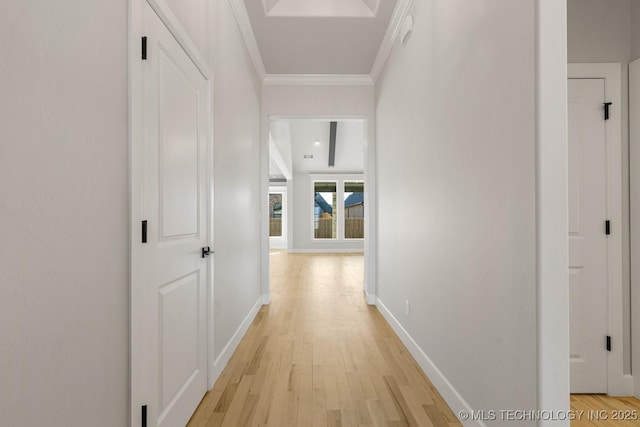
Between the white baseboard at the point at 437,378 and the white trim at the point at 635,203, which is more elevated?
the white trim at the point at 635,203

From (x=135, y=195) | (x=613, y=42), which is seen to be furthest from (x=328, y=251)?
(x=135, y=195)

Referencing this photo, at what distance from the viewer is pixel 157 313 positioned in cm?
153

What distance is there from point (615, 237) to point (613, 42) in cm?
121

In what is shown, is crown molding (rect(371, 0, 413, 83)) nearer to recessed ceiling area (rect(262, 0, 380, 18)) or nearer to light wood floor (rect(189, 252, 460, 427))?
recessed ceiling area (rect(262, 0, 380, 18))

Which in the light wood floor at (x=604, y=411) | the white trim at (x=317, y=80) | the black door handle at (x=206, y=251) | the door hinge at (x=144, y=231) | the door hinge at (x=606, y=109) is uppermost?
the white trim at (x=317, y=80)

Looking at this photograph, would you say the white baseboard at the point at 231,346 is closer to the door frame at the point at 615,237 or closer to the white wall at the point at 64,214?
the white wall at the point at 64,214

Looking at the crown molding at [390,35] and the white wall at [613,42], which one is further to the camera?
the crown molding at [390,35]

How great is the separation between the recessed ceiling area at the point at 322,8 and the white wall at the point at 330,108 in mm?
1296

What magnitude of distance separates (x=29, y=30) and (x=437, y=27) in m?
2.15

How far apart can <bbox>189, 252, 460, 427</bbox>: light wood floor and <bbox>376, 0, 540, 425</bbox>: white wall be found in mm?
215

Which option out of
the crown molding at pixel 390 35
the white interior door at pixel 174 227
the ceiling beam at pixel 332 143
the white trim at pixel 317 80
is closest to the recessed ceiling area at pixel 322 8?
the crown molding at pixel 390 35

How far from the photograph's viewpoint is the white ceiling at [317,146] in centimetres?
836

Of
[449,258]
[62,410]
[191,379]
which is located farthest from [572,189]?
[62,410]

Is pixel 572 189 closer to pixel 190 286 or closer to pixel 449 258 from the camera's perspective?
pixel 449 258
